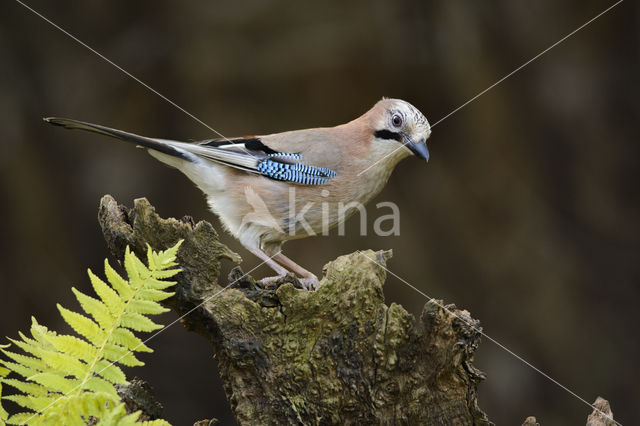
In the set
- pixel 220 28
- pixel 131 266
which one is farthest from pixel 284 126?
pixel 131 266

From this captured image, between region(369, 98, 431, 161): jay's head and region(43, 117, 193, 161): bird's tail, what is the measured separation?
1.25 m

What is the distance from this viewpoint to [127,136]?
4.11 metres

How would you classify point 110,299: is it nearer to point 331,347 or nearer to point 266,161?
point 331,347

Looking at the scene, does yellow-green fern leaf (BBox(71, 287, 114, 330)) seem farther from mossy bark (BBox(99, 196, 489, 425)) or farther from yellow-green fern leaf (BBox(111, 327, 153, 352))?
mossy bark (BBox(99, 196, 489, 425))

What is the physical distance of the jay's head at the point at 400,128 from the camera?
461 cm

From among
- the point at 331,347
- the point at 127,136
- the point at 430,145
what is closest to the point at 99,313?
the point at 331,347

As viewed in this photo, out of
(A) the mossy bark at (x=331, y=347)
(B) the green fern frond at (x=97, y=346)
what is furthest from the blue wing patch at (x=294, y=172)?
(B) the green fern frond at (x=97, y=346)

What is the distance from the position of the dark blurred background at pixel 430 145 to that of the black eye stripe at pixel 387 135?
188 cm

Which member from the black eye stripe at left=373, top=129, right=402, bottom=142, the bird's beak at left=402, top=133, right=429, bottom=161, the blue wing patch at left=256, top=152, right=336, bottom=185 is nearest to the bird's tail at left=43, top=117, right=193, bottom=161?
the blue wing patch at left=256, top=152, right=336, bottom=185

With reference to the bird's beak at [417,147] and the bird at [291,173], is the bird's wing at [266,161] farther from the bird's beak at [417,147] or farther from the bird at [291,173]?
the bird's beak at [417,147]

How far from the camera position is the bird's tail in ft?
12.5

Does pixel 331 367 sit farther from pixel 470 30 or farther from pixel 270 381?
pixel 470 30

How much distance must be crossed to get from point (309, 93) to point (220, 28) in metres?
0.98

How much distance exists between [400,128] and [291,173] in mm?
763
